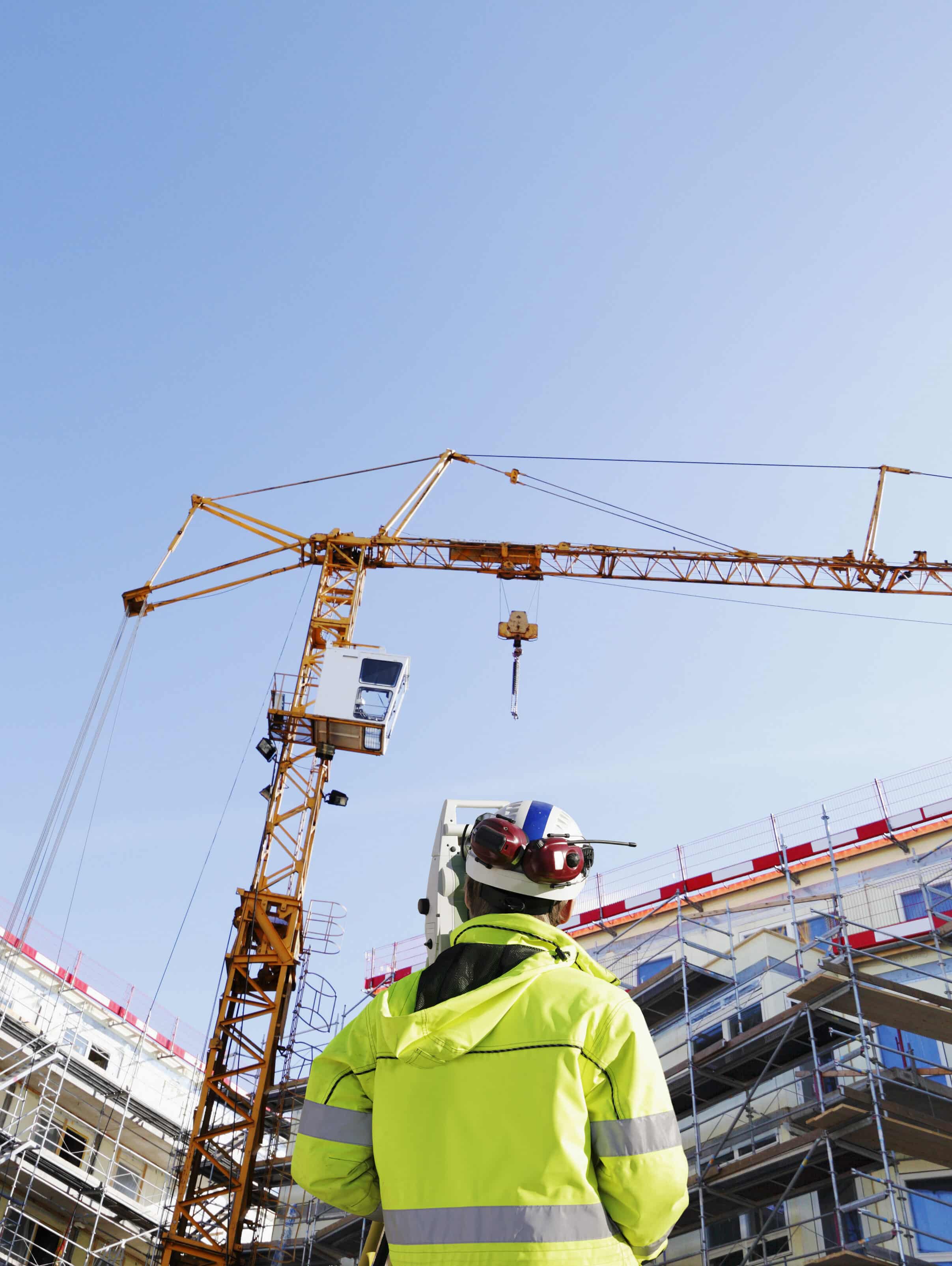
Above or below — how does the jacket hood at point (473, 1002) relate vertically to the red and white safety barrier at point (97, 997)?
below

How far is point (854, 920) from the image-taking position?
67.4 ft

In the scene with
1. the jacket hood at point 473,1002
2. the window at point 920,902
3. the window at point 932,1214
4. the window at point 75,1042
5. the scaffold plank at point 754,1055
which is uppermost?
the window at point 920,902

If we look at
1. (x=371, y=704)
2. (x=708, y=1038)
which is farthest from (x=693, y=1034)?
(x=371, y=704)

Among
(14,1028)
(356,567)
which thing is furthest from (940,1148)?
(356,567)

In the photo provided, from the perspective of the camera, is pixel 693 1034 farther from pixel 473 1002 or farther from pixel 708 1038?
pixel 473 1002

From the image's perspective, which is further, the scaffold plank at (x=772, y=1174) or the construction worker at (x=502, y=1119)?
the scaffold plank at (x=772, y=1174)

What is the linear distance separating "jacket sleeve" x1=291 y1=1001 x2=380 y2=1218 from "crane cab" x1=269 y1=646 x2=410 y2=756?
24.3 m

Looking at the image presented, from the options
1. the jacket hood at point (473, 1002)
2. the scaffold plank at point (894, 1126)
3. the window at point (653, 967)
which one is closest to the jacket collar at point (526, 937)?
the jacket hood at point (473, 1002)

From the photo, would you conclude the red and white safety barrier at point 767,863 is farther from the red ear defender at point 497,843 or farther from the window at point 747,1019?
the red ear defender at point 497,843

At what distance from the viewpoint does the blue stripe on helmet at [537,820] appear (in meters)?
3.51

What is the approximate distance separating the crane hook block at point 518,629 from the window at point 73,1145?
17839 mm

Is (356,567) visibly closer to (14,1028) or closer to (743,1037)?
(14,1028)

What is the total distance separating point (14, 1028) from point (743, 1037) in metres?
15.5

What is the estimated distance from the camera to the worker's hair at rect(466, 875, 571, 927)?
11.0 feet
